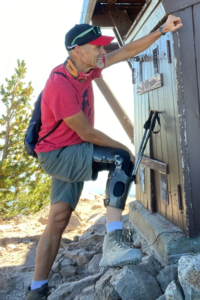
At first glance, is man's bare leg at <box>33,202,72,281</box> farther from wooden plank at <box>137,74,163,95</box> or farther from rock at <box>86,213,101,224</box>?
rock at <box>86,213,101,224</box>

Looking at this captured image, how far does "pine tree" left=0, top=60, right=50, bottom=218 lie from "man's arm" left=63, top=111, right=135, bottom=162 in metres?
6.67

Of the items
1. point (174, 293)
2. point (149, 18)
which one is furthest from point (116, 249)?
point (149, 18)

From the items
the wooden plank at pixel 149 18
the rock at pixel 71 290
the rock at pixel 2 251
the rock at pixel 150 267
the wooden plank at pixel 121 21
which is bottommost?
the rock at pixel 2 251

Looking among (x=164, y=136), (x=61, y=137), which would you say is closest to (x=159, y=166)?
(x=164, y=136)

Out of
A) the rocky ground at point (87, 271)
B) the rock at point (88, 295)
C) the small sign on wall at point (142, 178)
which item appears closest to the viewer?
the rocky ground at point (87, 271)

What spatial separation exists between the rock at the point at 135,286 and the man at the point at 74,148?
0.33m

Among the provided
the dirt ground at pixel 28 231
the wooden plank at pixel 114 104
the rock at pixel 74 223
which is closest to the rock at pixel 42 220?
the dirt ground at pixel 28 231

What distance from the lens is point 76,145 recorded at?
2.54 meters

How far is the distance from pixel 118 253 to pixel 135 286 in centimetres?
24

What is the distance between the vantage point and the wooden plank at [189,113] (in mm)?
2555

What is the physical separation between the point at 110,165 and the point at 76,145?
33 cm

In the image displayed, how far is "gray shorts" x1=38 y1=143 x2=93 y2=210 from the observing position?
2486 millimetres

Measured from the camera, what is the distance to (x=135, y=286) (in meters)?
2.04

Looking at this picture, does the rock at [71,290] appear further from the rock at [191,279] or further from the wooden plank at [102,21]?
the wooden plank at [102,21]
